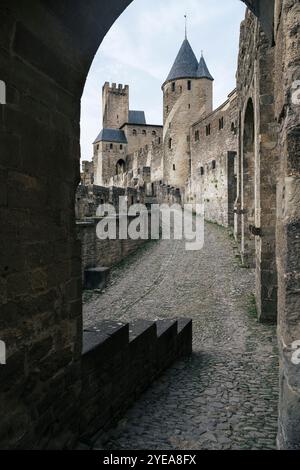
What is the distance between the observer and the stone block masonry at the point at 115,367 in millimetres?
3111

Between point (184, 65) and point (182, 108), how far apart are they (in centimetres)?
551

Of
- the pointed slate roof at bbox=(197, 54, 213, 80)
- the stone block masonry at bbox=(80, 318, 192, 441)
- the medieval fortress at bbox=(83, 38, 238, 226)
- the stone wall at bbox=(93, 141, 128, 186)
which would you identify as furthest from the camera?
the stone wall at bbox=(93, 141, 128, 186)

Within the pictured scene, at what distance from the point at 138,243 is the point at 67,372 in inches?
504

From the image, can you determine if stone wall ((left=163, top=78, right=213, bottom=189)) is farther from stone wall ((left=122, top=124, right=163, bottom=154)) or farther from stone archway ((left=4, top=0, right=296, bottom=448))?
stone archway ((left=4, top=0, right=296, bottom=448))

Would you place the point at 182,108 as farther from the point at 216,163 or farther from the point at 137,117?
the point at 137,117

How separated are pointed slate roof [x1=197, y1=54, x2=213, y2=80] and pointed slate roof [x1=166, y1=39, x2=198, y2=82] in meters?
0.45

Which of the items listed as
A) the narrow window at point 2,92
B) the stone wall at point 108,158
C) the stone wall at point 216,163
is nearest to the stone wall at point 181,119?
the stone wall at point 216,163

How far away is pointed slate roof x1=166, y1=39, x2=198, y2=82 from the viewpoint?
38.2 metres

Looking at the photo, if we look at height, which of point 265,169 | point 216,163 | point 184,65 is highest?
point 184,65

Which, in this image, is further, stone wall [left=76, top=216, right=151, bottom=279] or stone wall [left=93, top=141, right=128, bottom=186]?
stone wall [left=93, top=141, right=128, bottom=186]

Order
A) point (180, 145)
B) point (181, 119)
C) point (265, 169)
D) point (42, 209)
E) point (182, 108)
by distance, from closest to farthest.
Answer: point (42, 209) < point (265, 169) < point (180, 145) < point (181, 119) < point (182, 108)

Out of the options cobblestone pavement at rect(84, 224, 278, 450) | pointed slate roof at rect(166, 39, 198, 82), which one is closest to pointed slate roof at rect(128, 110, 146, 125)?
pointed slate roof at rect(166, 39, 198, 82)

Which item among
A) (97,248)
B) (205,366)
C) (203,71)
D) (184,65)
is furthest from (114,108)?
(205,366)

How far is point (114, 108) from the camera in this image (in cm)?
5800
